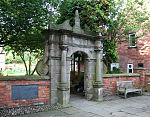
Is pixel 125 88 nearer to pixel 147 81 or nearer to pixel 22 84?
pixel 147 81

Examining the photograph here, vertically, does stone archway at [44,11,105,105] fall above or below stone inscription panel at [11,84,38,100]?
above

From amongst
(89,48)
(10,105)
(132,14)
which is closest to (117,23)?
(132,14)

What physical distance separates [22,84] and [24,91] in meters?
0.31

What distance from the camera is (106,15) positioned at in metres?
9.81

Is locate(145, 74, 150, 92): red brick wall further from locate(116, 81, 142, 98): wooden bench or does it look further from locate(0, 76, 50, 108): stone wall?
locate(0, 76, 50, 108): stone wall

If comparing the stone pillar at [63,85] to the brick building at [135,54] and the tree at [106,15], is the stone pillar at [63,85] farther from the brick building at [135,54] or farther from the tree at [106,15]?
the brick building at [135,54]

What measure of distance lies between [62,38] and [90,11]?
327cm

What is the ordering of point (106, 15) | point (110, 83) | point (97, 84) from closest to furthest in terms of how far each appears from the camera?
point (97, 84), point (110, 83), point (106, 15)

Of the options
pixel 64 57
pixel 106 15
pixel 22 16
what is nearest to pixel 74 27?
pixel 64 57

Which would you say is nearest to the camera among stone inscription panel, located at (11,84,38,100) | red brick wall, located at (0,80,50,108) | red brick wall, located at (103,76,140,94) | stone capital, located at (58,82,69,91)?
red brick wall, located at (0,80,50,108)

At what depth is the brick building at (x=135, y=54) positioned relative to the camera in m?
13.7

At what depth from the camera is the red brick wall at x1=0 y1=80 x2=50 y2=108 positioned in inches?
225

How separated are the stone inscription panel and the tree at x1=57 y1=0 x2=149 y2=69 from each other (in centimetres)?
506

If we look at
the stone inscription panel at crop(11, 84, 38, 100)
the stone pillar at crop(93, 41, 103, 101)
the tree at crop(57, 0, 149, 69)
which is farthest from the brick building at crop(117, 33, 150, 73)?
the stone inscription panel at crop(11, 84, 38, 100)
